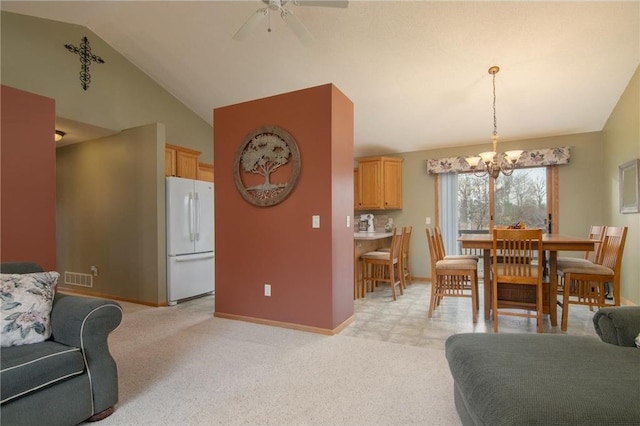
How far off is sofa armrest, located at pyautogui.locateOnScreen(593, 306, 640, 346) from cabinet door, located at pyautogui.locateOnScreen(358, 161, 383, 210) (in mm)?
4200

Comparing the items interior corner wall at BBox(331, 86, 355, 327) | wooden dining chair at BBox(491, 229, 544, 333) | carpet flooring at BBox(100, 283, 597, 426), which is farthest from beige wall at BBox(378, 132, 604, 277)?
interior corner wall at BBox(331, 86, 355, 327)

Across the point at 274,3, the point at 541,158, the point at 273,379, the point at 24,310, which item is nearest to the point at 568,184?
the point at 541,158

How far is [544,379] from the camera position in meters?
1.25

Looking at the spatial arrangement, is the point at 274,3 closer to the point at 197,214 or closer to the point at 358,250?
the point at 197,214

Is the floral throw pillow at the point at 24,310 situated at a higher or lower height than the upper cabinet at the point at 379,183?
lower

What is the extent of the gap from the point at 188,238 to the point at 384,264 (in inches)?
111

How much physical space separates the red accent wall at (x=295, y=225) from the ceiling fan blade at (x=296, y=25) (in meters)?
0.48

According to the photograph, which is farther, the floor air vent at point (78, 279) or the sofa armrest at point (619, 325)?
the floor air vent at point (78, 279)

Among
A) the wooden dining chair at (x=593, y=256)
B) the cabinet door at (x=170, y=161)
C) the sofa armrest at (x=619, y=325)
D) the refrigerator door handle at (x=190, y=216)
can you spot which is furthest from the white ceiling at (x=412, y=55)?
the sofa armrest at (x=619, y=325)

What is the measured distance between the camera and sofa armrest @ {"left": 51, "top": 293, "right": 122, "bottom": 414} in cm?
175

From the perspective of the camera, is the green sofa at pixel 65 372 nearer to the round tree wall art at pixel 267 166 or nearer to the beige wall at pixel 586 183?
the round tree wall art at pixel 267 166

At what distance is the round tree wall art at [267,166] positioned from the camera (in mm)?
3324

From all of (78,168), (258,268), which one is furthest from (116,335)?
(78,168)

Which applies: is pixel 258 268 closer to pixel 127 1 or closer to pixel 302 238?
pixel 302 238
